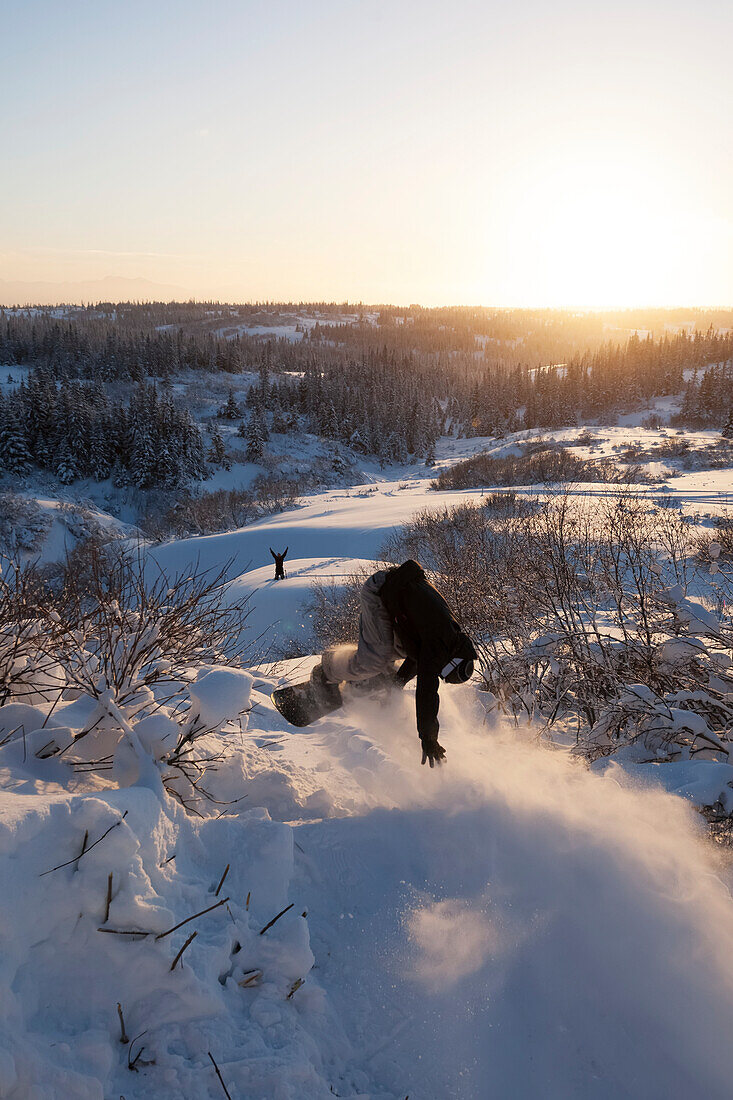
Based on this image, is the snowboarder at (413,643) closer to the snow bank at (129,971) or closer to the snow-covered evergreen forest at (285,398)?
the snow bank at (129,971)

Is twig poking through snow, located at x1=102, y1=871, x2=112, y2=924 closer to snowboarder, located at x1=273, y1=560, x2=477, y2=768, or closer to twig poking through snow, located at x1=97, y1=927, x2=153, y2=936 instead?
twig poking through snow, located at x1=97, y1=927, x2=153, y2=936

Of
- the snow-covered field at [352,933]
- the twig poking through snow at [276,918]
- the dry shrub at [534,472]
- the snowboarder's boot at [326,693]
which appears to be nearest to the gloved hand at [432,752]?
the snow-covered field at [352,933]

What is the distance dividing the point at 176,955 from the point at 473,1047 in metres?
1.16

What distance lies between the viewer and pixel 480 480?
46469 mm

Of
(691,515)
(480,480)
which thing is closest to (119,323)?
(480,480)

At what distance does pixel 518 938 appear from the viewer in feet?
7.65

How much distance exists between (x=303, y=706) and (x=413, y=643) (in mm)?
1588

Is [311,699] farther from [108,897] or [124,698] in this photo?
[108,897]

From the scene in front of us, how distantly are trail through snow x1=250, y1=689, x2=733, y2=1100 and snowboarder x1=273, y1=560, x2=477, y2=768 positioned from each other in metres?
0.56

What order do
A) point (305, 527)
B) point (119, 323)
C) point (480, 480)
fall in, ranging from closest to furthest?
point (305, 527), point (480, 480), point (119, 323)

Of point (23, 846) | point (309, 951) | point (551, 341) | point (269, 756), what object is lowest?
point (269, 756)

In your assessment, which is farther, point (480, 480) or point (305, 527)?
point (480, 480)

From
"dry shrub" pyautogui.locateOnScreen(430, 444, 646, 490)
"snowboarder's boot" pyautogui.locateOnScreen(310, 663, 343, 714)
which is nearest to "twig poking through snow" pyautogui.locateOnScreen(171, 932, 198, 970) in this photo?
"snowboarder's boot" pyautogui.locateOnScreen(310, 663, 343, 714)

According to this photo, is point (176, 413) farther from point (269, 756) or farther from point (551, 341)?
point (551, 341)
